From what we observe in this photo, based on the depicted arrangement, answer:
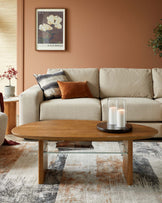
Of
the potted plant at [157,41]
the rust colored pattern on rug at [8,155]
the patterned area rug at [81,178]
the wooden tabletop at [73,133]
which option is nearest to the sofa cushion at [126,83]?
the potted plant at [157,41]

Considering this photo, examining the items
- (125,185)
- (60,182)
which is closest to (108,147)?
(125,185)

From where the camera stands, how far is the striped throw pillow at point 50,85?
3662mm

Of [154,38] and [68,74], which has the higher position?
[154,38]

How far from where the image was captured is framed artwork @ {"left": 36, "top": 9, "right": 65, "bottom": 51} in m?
4.90

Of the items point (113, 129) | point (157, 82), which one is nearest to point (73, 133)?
point (113, 129)

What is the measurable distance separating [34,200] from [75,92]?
2052 millimetres

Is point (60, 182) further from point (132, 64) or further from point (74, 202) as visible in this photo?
point (132, 64)

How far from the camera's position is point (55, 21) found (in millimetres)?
4910

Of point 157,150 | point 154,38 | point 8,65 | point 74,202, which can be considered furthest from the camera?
point 8,65

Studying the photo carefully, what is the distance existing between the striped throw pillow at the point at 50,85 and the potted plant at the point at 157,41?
5.73 ft

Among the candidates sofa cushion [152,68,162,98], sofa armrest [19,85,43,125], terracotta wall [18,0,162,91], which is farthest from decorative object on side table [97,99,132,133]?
terracotta wall [18,0,162,91]

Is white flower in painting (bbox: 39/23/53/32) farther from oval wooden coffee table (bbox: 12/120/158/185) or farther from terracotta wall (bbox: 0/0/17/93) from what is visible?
oval wooden coffee table (bbox: 12/120/158/185)

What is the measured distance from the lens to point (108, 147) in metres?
2.13

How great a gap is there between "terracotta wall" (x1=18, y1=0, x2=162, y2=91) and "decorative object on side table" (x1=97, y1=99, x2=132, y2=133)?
9.72 feet
